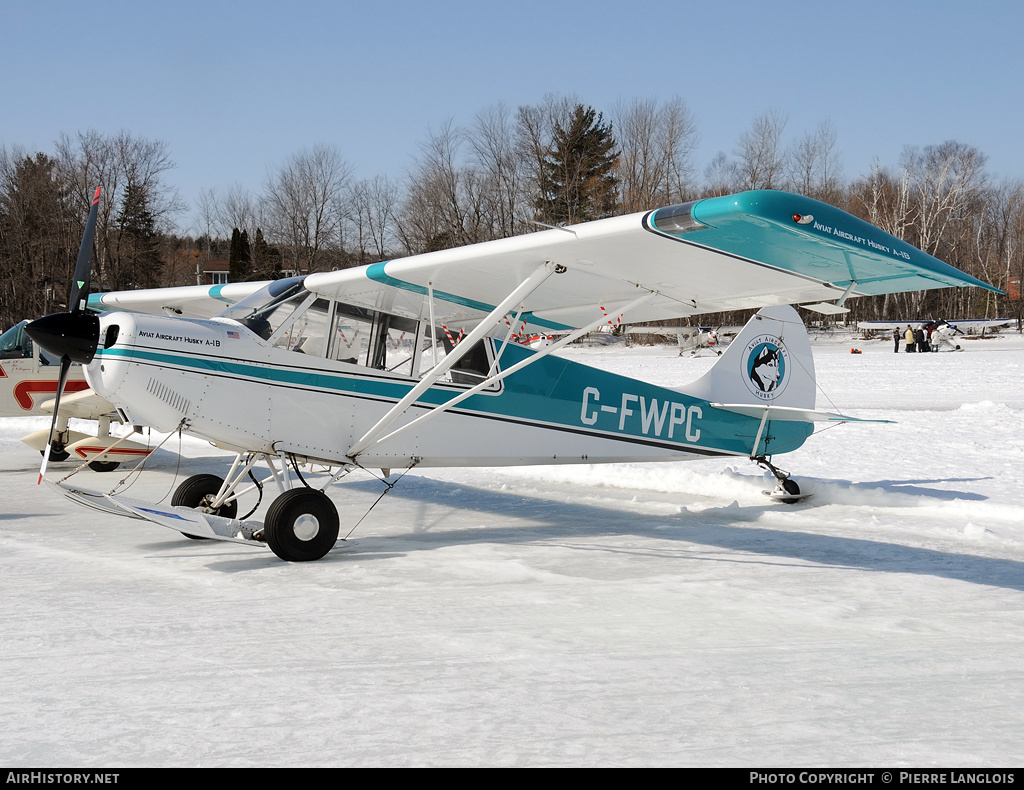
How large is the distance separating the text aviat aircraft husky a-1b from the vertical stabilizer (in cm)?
5

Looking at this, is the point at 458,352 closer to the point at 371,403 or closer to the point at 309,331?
the point at 371,403

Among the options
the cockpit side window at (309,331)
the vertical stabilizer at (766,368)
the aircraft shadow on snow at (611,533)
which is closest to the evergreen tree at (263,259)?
the aircraft shadow on snow at (611,533)

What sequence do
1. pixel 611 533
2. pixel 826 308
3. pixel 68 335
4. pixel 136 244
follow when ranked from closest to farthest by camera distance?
pixel 68 335 < pixel 826 308 < pixel 611 533 < pixel 136 244

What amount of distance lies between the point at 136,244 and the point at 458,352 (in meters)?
52.1

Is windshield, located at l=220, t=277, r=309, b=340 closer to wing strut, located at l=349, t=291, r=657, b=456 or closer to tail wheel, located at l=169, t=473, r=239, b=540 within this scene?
wing strut, located at l=349, t=291, r=657, b=456

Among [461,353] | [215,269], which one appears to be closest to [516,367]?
[461,353]

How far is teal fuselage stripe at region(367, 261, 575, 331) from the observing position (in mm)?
6703

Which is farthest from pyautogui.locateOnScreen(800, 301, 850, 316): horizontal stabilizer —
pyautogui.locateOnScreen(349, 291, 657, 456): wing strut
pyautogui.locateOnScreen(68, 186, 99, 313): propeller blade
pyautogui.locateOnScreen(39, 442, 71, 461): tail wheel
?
pyautogui.locateOnScreen(39, 442, 71, 461): tail wheel

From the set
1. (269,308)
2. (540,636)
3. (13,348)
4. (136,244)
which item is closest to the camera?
(540,636)

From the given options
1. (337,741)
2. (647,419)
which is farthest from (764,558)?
(337,741)

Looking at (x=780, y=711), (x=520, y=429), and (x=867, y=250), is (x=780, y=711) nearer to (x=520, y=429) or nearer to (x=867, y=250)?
(x=867, y=250)

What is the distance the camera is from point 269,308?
6805 millimetres

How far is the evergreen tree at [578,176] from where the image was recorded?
51906mm

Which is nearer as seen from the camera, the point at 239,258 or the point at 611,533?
the point at 611,533
